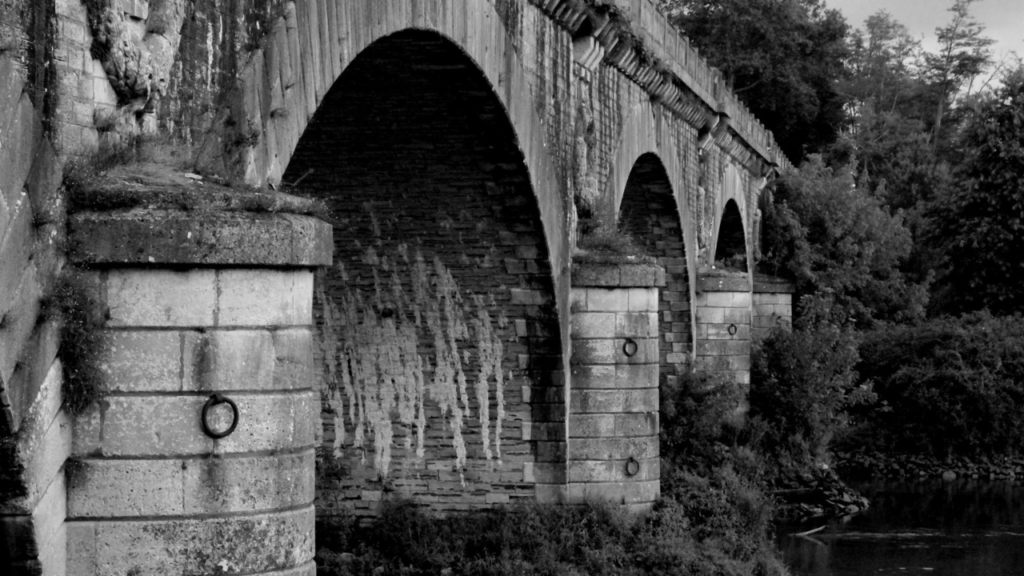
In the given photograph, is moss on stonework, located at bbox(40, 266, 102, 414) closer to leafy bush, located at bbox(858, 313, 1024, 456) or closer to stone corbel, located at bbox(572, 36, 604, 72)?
stone corbel, located at bbox(572, 36, 604, 72)

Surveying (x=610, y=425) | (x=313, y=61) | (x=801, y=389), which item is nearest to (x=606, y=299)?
(x=610, y=425)

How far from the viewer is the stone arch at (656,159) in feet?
57.6

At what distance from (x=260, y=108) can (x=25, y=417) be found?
2.57m

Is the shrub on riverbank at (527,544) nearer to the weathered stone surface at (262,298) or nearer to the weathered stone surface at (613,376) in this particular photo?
the weathered stone surface at (613,376)

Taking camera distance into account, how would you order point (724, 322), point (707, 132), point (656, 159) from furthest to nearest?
point (724, 322)
point (707, 132)
point (656, 159)

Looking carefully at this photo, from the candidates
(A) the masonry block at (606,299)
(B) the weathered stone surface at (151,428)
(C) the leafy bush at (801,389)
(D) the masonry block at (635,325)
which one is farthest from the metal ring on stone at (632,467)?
(C) the leafy bush at (801,389)

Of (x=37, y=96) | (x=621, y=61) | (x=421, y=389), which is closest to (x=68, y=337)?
(x=37, y=96)

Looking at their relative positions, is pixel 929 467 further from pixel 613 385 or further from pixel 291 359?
pixel 291 359

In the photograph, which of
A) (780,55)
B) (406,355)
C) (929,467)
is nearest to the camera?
(406,355)

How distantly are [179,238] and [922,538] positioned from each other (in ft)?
59.9

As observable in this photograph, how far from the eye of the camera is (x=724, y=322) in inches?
1016

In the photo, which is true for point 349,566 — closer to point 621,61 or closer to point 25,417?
point 621,61

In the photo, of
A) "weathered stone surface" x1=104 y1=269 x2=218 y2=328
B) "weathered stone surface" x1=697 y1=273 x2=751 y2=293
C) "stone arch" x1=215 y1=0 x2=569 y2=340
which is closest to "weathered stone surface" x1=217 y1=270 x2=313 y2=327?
"weathered stone surface" x1=104 y1=269 x2=218 y2=328

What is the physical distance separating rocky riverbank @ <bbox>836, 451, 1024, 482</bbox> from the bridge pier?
85.3 feet
